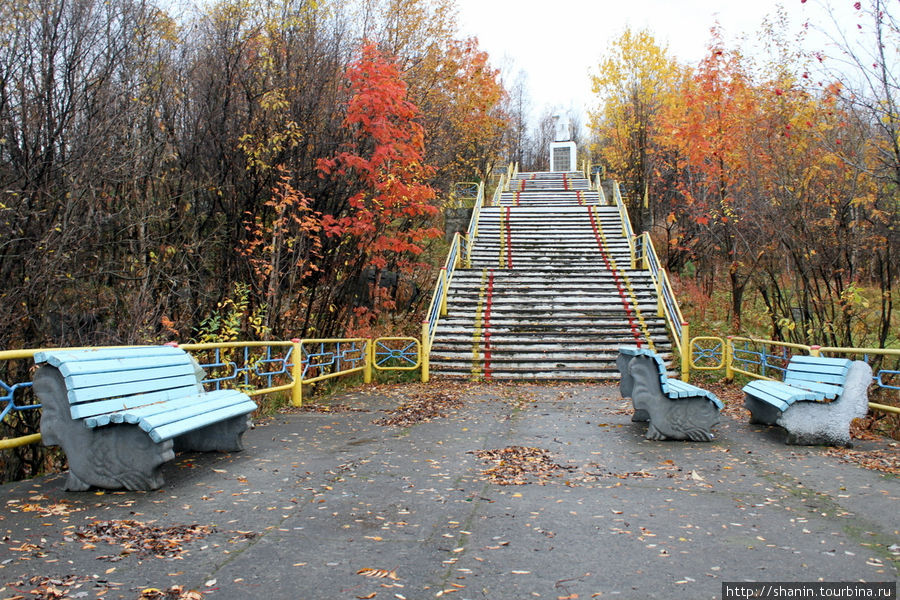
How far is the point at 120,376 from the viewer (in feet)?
17.1

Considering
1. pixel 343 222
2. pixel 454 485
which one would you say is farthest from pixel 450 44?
pixel 454 485

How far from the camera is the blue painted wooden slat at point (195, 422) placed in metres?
4.65

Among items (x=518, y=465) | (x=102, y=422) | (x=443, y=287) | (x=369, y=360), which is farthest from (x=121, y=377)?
(x=443, y=287)

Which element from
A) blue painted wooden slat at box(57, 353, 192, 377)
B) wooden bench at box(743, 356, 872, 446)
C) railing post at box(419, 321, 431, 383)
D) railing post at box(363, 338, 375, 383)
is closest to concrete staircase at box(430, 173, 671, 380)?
railing post at box(419, 321, 431, 383)

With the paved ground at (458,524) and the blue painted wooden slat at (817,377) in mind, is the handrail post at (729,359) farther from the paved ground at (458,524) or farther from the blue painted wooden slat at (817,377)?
the paved ground at (458,524)

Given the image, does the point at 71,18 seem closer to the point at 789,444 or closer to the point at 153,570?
the point at 153,570

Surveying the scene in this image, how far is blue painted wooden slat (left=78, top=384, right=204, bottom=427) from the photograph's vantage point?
4691 millimetres

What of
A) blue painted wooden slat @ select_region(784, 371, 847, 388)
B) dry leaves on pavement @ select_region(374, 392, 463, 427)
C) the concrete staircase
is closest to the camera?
blue painted wooden slat @ select_region(784, 371, 847, 388)

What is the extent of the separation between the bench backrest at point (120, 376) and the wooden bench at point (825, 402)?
602cm

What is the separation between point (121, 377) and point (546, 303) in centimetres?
1227

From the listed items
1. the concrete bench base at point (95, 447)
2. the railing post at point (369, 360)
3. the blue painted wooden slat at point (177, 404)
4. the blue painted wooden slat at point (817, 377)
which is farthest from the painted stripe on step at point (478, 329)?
the concrete bench base at point (95, 447)

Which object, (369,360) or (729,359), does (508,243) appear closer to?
(369,360)

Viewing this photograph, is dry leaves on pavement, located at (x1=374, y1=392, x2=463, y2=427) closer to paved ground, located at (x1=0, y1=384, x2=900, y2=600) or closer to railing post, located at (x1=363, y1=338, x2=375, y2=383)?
paved ground, located at (x1=0, y1=384, x2=900, y2=600)

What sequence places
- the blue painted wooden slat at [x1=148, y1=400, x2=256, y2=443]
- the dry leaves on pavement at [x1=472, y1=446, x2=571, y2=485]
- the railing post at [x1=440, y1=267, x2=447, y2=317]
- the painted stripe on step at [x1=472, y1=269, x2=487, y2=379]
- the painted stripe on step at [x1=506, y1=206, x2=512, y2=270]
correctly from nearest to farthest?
the blue painted wooden slat at [x1=148, y1=400, x2=256, y2=443], the dry leaves on pavement at [x1=472, y1=446, x2=571, y2=485], the painted stripe on step at [x1=472, y1=269, x2=487, y2=379], the railing post at [x1=440, y1=267, x2=447, y2=317], the painted stripe on step at [x1=506, y1=206, x2=512, y2=270]
